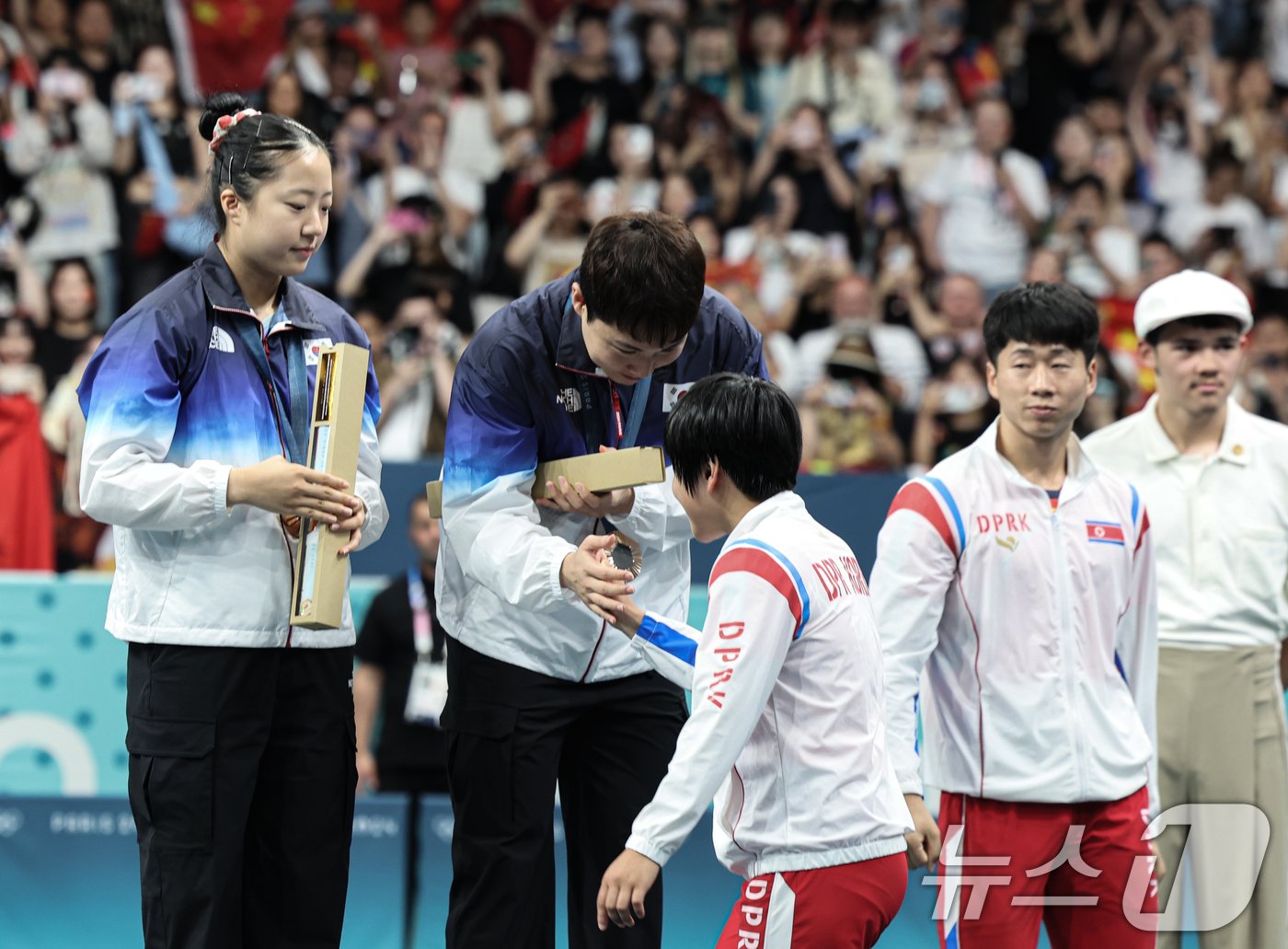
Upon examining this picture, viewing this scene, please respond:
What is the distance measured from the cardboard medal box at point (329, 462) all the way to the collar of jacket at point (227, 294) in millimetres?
170

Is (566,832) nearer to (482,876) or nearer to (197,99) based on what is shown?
(482,876)

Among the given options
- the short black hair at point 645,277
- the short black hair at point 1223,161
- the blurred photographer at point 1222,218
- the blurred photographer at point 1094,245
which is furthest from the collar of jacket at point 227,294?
the short black hair at point 1223,161

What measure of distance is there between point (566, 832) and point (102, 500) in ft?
4.75

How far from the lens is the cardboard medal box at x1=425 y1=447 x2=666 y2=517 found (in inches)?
141

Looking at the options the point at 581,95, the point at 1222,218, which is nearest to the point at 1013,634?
the point at 581,95

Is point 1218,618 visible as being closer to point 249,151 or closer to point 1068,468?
point 1068,468

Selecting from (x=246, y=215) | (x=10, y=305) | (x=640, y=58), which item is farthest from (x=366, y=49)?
(x=246, y=215)

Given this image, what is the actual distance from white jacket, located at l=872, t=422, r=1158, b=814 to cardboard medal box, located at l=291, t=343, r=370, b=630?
1330mm

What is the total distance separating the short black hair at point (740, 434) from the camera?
10.9ft

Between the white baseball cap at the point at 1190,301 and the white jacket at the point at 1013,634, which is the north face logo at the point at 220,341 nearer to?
the white jacket at the point at 1013,634

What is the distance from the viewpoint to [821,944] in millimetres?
3176

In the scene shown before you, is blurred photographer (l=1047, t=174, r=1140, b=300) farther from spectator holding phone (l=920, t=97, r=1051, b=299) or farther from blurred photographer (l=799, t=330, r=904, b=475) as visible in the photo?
blurred photographer (l=799, t=330, r=904, b=475)

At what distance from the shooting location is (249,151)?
357 cm
